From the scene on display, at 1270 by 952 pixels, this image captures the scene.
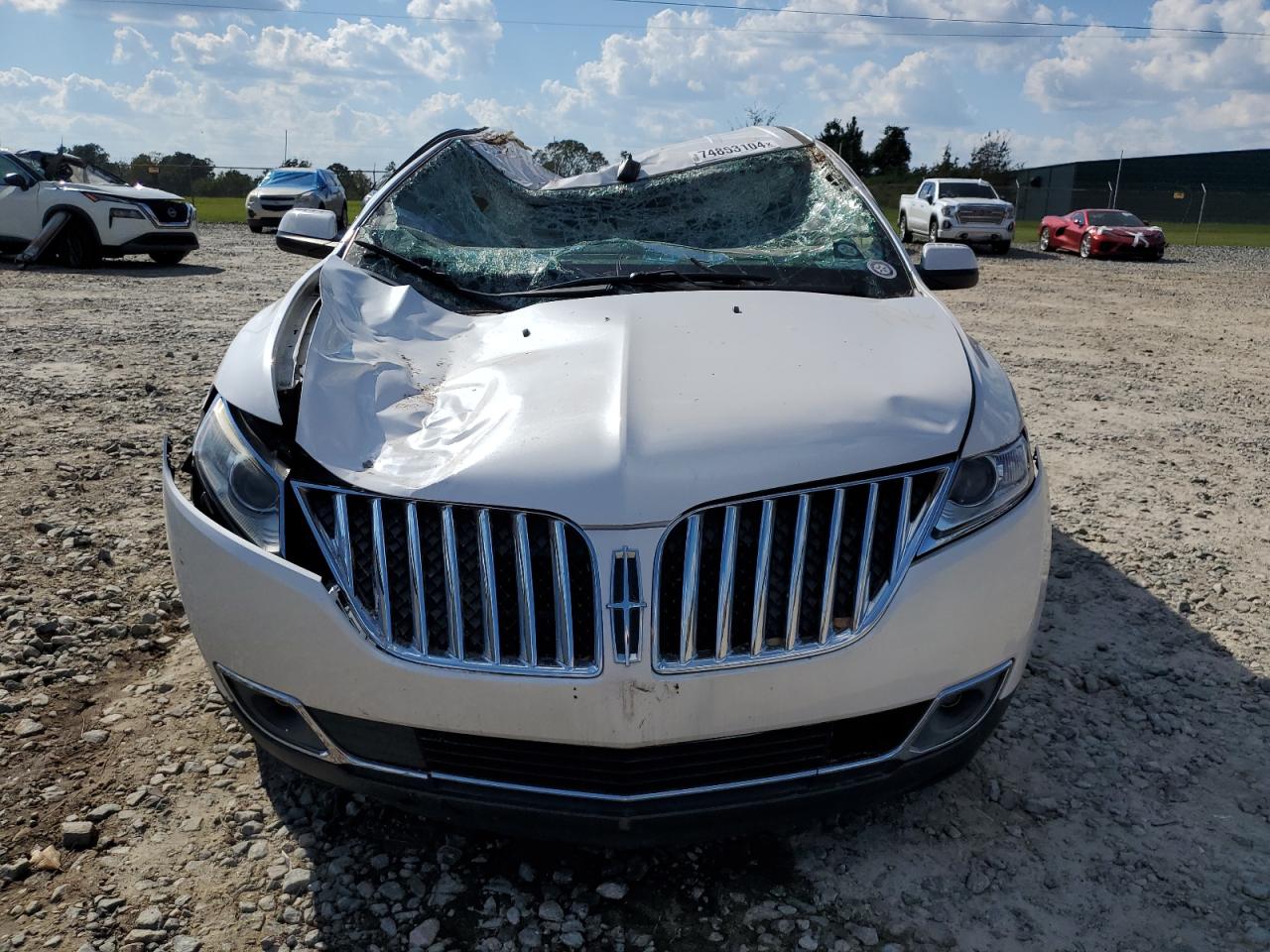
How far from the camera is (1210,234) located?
36062 millimetres

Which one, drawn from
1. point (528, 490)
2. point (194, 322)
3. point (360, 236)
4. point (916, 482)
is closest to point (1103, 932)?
Result: point (916, 482)

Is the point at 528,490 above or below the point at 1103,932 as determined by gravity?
above

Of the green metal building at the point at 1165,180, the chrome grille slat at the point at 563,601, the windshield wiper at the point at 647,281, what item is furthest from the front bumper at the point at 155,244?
the green metal building at the point at 1165,180

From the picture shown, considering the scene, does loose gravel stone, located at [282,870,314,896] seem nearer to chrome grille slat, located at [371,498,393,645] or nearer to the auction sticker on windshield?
chrome grille slat, located at [371,498,393,645]

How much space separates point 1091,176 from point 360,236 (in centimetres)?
6243

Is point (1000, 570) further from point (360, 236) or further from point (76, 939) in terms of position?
point (360, 236)

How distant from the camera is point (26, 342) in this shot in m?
8.30

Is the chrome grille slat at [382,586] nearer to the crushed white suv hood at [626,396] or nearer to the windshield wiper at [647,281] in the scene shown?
the crushed white suv hood at [626,396]

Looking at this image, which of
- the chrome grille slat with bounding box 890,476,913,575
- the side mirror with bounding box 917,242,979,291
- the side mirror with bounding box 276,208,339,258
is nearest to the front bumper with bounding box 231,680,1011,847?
the chrome grille slat with bounding box 890,476,913,575

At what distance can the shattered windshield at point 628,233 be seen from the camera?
10.0 ft

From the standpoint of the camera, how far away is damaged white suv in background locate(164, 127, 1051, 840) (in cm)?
194

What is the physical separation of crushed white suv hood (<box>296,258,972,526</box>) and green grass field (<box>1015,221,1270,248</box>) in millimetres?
29811

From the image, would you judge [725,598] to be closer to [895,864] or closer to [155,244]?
[895,864]

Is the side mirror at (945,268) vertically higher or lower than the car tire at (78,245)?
higher
